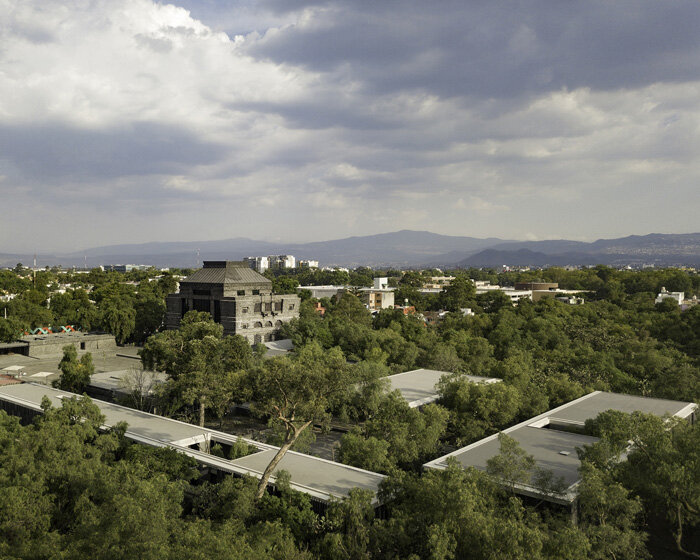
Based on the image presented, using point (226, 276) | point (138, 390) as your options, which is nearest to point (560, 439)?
point (138, 390)

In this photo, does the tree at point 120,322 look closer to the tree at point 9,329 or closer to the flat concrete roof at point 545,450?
the tree at point 9,329

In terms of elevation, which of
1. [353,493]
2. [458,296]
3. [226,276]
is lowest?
[353,493]

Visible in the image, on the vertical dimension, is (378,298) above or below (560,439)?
above

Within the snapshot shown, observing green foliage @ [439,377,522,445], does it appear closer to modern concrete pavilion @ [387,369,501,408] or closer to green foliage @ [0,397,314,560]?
modern concrete pavilion @ [387,369,501,408]

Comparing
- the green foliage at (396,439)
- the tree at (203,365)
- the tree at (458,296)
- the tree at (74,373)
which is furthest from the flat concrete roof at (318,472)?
the tree at (458,296)

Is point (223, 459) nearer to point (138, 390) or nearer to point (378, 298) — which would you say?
point (138, 390)

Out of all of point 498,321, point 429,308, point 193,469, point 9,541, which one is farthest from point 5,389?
point 429,308
